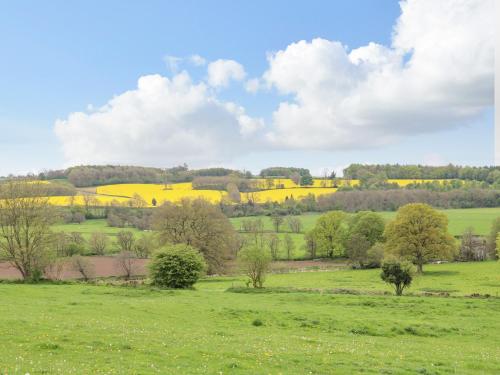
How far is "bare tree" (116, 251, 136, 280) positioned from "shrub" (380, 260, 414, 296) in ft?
155

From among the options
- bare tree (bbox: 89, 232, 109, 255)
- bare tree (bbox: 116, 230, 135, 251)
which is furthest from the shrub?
bare tree (bbox: 89, 232, 109, 255)

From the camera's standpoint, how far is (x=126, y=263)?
79.8 meters

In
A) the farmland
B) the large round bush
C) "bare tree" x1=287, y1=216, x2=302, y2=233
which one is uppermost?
the farmland

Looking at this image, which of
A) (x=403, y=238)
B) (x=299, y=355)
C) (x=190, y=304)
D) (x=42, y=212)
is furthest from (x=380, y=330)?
(x=403, y=238)

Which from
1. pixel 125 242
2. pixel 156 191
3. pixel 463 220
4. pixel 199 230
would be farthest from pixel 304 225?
pixel 156 191

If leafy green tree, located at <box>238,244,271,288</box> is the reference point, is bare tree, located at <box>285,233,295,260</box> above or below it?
below

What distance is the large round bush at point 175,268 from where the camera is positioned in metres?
Result: 49.4

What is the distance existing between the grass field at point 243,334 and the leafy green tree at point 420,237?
32318 mm

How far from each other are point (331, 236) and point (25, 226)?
208 feet

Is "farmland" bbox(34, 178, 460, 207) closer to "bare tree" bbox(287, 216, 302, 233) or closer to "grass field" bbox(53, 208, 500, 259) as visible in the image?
"grass field" bbox(53, 208, 500, 259)

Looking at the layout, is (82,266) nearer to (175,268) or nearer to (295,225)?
(175,268)

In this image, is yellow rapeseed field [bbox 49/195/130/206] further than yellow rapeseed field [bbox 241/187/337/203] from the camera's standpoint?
No

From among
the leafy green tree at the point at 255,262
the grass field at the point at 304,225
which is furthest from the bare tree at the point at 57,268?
the grass field at the point at 304,225

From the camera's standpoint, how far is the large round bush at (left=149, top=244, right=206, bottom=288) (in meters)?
49.4
